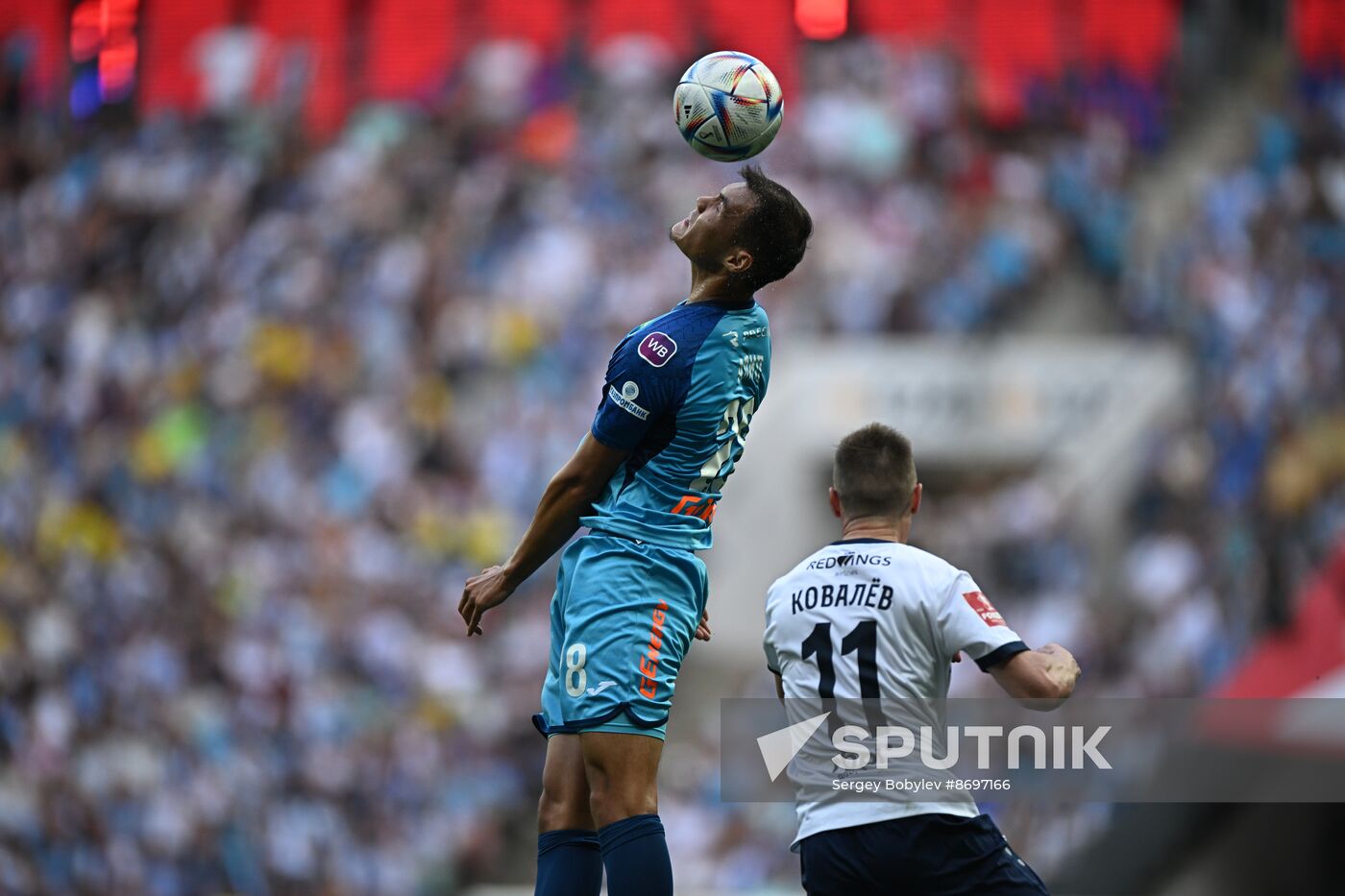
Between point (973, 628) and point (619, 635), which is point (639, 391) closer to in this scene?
point (619, 635)

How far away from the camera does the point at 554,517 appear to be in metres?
4.11

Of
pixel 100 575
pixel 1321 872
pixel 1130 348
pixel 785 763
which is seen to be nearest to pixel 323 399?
pixel 100 575

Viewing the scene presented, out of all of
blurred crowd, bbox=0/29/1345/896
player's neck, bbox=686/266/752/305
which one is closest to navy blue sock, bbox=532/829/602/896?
player's neck, bbox=686/266/752/305

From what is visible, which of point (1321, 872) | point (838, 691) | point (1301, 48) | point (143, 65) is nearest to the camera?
point (838, 691)

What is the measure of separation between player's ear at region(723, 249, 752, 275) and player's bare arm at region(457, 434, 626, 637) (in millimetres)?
517

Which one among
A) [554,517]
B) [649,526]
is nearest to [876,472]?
[649,526]

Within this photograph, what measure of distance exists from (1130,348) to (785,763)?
10707mm

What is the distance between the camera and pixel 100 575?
1474cm

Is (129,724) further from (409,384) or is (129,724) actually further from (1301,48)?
(1301,48)

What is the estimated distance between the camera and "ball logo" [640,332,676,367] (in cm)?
406

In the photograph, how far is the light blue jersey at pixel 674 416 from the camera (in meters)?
4.07

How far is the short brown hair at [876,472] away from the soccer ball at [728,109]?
1015 mm

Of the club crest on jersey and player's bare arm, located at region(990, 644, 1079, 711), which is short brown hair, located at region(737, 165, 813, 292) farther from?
player's bare arm, located at region(990, 644, 1079, 711)

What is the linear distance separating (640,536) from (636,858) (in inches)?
29.3
